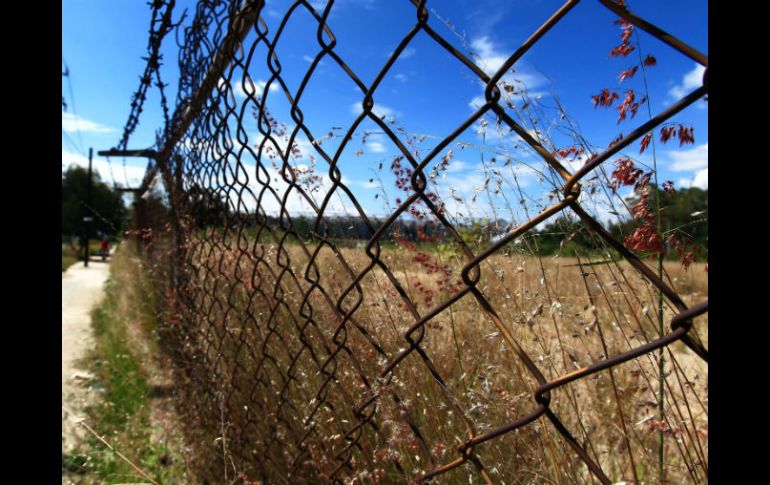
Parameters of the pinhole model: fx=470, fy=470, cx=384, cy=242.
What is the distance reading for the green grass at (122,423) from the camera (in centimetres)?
245

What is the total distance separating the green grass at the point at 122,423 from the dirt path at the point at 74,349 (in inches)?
4.3

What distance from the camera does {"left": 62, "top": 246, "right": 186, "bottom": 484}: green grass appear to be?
2.45 m

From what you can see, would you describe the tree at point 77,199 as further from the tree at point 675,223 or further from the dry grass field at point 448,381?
the tree at point 675,223

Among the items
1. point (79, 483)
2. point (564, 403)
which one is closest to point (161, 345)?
point (79, 483)

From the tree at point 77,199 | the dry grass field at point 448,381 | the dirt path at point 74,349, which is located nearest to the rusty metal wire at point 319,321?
the dry grass field at point 448,381

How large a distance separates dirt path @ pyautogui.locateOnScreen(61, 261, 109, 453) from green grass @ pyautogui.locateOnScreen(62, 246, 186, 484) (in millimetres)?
110

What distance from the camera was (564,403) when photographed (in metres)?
2.01

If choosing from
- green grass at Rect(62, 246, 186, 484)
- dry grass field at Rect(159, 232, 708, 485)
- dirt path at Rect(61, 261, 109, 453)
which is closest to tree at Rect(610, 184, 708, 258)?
dry grass field at Rect(159, 232, 708, 485)

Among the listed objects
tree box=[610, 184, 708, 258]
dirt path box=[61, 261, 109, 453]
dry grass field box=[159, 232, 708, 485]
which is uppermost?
tree box=[610, 184, 708, 258]

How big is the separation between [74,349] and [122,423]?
2.55 m

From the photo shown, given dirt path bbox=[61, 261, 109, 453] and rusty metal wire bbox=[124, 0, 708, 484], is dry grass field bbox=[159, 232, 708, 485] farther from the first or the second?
dirt path bbox=[61, 261, 109, 453]

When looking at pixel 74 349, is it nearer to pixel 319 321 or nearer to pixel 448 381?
pixel 319 321
